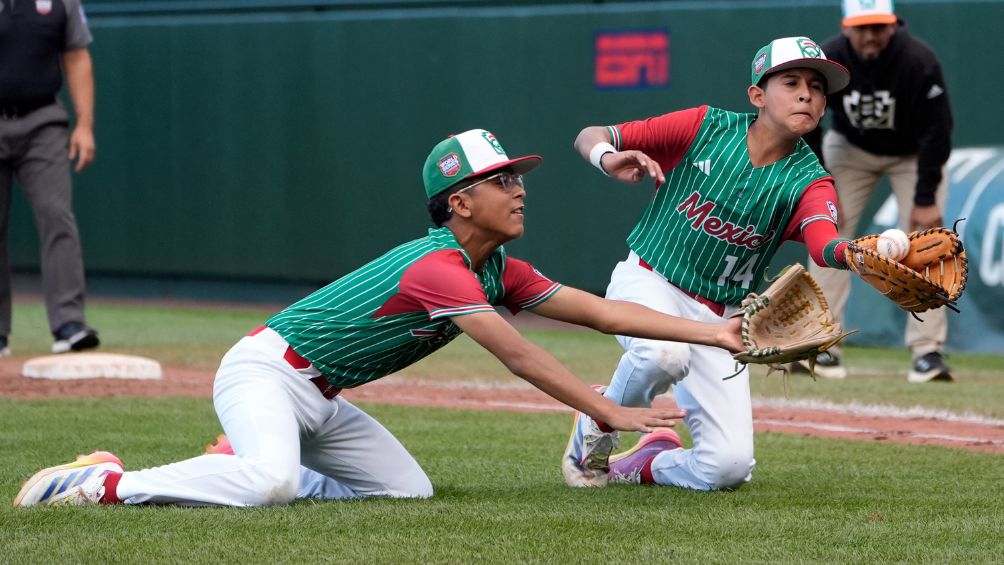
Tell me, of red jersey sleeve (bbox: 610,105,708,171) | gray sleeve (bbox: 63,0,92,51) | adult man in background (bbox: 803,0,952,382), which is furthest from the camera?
gray sleeve (bbox: 63,0,92,51)

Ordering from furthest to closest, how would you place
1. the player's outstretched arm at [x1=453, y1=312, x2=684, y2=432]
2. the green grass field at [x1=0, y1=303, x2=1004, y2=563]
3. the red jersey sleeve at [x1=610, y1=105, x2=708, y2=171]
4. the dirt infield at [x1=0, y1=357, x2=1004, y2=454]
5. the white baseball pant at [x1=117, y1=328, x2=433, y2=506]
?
the dirt infield at [x1=0, y1=357, x2=1004, y2=454] → the red jersey sleeve at [x1=610, y1=105, x2=708, y2=171] → the white baseball pant at [x1=117, y1=328, x2=433, y2=506] → the player's outstretched arm at [x1=453, y1=312, x2=684, y2=432] → the green grass field at [x1=0, y1=303, x2=1004, y2=563]

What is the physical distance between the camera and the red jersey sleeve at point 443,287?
179 inches

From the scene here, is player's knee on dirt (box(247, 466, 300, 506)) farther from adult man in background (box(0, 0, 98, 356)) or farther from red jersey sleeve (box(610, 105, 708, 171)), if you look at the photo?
adult man in background (box(0, 0, 98, 356))

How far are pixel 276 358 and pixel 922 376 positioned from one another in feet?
16.7

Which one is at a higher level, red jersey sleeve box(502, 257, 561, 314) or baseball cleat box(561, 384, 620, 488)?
A: red jersey sleeve box(502, 257, 561, 314)

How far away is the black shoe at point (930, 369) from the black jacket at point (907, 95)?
98cm

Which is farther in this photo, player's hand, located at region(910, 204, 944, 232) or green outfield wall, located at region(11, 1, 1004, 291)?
green outfield wall, located at region(11, 1, 1004, 291)

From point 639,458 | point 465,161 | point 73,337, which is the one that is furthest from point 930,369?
point 73,337

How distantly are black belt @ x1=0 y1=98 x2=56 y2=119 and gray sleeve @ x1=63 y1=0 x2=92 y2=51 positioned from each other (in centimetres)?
41

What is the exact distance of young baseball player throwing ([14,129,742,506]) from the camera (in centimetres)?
459

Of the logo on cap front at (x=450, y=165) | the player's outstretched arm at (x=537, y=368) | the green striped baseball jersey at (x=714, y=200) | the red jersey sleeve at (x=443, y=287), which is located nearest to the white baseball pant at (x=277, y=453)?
the red jersey sleeve at (x=443, y=287)

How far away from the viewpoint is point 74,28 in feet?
30.3

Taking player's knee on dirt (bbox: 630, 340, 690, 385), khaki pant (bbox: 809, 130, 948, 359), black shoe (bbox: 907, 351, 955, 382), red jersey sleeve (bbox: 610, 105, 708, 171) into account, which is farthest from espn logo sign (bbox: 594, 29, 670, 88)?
player's knee on dirt (bbox: 630, 340, 690, 385)

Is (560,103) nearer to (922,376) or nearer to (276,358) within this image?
(922,376)
